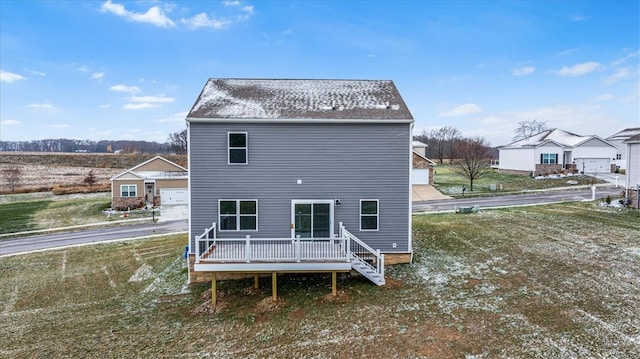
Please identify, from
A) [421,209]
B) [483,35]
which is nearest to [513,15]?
[483,35]

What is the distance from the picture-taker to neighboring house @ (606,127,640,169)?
149 ft

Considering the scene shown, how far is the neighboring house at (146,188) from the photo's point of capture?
32219mm

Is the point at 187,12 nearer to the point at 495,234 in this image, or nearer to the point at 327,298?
the point at 327,298

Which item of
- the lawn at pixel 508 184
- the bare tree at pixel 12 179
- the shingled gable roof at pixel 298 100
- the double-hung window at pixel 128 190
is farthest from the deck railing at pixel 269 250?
the bare tree at pixel 12 179

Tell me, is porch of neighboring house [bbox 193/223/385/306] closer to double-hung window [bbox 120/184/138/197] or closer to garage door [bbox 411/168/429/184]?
double-hung window [bbox 120/184/138/197]

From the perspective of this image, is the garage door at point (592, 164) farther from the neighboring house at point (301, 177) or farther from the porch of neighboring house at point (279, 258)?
the porch of neighboring house at point (279, 258)

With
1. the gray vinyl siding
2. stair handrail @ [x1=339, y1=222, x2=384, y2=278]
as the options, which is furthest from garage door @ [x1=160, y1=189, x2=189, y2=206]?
stair handrail @ [x1=339, y1=222, x2=384, y2=278]

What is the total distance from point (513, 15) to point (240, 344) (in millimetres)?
25998

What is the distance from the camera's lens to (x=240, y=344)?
27.7 ft

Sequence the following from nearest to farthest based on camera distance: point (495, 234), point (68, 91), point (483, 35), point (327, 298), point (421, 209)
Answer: point (327, 298), point (495, 234), point (421, 209), point (483, 35), point (68, 91)

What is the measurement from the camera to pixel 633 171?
22.7 metres

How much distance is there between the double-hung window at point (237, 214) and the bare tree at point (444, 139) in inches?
2769

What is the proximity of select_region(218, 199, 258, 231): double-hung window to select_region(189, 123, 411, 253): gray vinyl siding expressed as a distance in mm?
189

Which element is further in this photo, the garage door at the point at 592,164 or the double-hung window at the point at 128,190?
→ the garage door at the point at 592,164
